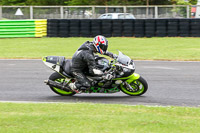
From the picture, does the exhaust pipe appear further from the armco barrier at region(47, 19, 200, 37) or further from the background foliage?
the background foliage

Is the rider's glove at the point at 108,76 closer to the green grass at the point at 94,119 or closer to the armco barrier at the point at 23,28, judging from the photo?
the green grass at the point at 94,119

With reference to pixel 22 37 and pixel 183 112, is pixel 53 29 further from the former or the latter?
pixel 183 112

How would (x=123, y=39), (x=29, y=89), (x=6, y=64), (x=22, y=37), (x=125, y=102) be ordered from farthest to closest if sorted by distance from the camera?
1. (x=22, y=37)
2. (x=123, y=39)
3. (x=6, y=64)
4. (x=29, y=89)
5. (x=125, y=102)

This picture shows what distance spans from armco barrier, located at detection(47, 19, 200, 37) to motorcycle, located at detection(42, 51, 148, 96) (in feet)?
Answer: 44.9

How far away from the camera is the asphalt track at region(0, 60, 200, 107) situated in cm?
868

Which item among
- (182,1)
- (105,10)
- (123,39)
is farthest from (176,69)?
(182,1)

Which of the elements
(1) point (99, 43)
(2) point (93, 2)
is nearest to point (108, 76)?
(1) point (99, 43)

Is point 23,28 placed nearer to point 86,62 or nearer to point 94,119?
point 86,62

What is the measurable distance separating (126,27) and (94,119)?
1702cm

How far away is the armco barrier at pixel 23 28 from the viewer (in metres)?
23.6

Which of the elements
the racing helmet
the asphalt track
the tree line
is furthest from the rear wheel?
the tree line

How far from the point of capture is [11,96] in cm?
909

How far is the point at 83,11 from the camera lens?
26.1 metres

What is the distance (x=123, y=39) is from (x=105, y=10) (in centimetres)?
461
